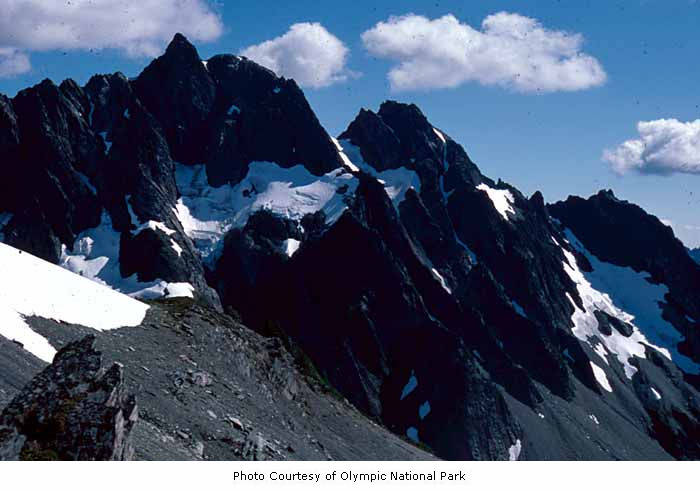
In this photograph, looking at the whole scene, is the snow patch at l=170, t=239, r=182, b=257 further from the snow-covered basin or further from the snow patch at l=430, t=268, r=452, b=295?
the snow-covered basin

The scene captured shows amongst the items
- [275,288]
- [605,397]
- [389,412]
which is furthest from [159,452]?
[605,397]

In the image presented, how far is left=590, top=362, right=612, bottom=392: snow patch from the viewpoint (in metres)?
180

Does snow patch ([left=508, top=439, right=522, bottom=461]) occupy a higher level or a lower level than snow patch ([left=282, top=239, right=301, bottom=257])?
lower

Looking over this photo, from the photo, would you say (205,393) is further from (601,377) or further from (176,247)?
(601,377)

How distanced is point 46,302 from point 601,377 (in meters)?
171

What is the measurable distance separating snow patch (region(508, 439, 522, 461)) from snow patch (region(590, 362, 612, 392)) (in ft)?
178

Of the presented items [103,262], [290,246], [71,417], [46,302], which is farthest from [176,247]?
[71,417]

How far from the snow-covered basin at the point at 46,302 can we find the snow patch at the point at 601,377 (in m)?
156

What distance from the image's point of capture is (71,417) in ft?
64.6

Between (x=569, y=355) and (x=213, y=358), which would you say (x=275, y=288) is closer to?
(x=569, y=355)

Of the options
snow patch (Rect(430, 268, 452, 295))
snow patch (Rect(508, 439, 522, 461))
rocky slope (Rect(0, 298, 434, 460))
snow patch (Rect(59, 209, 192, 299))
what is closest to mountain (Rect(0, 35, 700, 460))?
snow patch (Rect(59, 209, 192, 299))

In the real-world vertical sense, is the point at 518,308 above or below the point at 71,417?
above

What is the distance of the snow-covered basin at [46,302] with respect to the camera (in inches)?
1463
